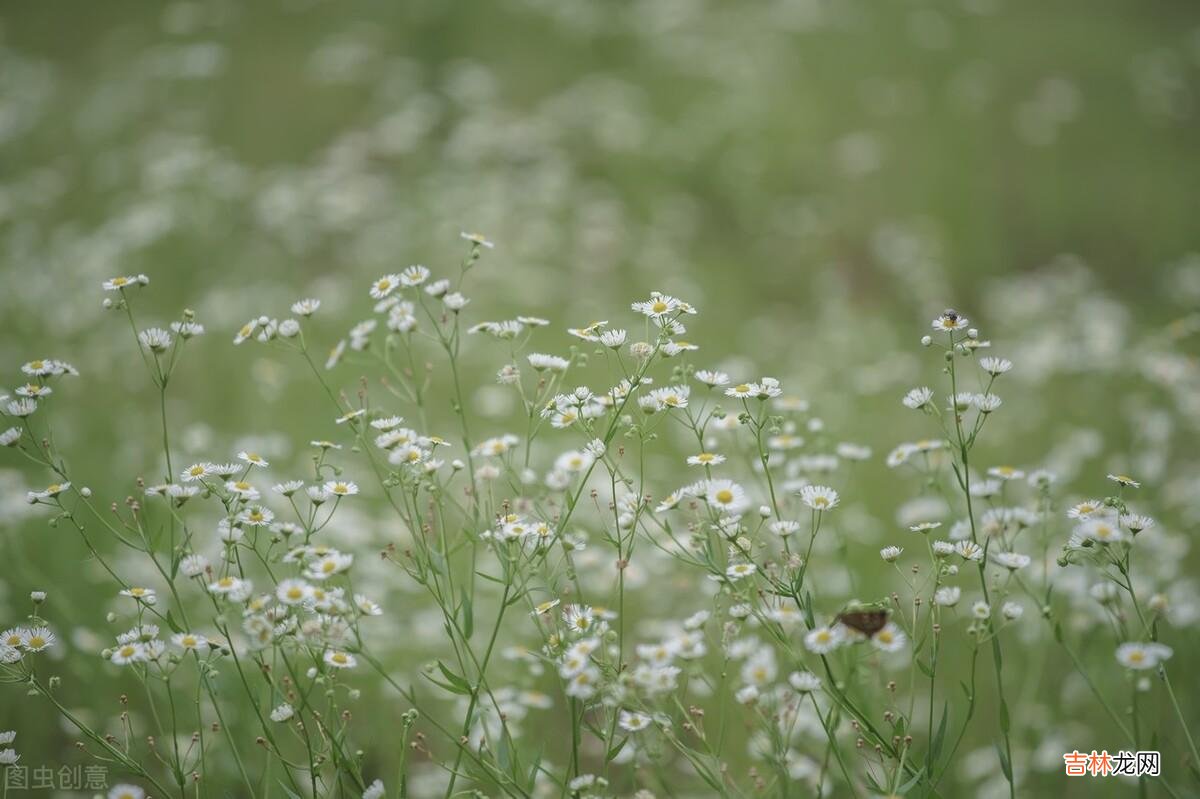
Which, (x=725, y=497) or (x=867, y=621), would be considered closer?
(x=867, y=621)

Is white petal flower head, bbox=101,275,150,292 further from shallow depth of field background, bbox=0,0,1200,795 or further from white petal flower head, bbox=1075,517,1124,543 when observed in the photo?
white petal flower head, bbox=1075,517,1124,543

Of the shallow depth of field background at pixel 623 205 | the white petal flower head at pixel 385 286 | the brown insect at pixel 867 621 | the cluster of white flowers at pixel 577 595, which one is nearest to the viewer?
the brown insect at pixel 867 621

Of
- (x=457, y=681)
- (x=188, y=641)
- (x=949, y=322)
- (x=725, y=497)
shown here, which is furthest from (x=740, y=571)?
(x=188, y=641)

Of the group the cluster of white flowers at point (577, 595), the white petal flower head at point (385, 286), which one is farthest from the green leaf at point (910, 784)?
the white petal flower head at point (385, 286)

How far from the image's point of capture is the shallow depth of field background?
4.45m

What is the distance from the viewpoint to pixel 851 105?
8266 mm

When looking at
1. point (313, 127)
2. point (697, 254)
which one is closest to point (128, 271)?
point (313, 127)

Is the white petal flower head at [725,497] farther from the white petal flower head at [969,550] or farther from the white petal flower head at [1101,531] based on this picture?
the white petal flower head at [1101,531]

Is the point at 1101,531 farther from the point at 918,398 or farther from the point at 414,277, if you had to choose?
the point at 414,277

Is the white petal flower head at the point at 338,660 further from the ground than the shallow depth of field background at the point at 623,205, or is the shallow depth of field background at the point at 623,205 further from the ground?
the shallow depth of field background at the point at 623,205

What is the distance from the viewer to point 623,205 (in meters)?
7.26

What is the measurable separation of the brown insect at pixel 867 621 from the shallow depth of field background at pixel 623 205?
1501 mm

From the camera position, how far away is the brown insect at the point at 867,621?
1572 millimetres

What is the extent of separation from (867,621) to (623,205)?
6051 millimetres
